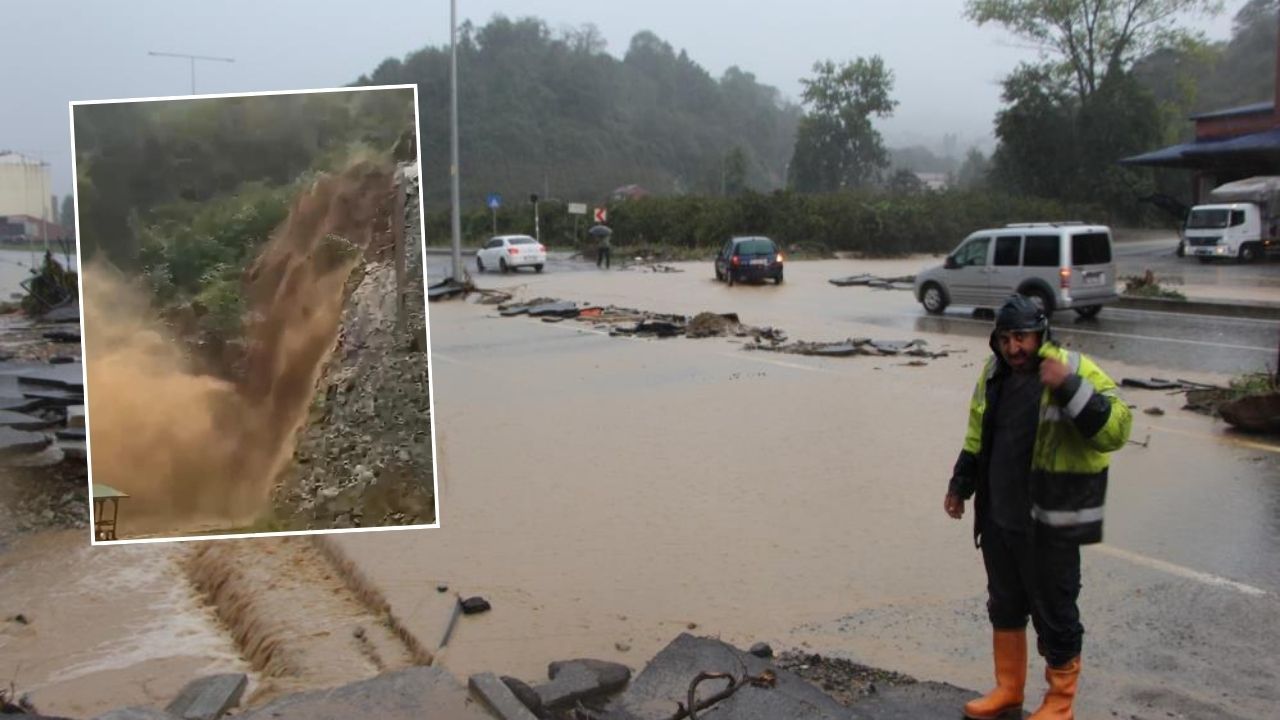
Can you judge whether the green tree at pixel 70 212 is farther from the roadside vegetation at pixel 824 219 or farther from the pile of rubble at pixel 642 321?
the roadside vegetation at pixel 824 219

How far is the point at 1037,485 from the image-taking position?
4234 millimetres

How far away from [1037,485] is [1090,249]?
17336 mm

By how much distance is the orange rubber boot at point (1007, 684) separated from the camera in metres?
4.49

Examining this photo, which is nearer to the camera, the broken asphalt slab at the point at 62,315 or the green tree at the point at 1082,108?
the broken asphalt slab at the point at 62,315

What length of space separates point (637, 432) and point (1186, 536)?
5271mm

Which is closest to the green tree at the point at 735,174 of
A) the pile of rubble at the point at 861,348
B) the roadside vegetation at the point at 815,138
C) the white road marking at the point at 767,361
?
the roadside vegetation at the point at 815,138

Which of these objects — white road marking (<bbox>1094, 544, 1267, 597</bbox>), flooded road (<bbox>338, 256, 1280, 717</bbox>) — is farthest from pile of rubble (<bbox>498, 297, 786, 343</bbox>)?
white road marking (<bbox>1094, 544, 1267, 597</bbox>)

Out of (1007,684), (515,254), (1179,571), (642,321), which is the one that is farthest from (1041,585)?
(515,254)

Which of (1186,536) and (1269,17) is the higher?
(1269,17)

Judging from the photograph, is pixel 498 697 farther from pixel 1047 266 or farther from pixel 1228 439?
pixel 1047 266

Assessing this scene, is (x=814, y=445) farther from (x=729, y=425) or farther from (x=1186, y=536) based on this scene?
(x=1186, y=536)

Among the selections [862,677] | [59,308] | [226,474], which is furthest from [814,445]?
[59,308]

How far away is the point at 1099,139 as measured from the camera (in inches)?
2682

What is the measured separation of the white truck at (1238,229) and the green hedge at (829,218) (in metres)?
18.6
